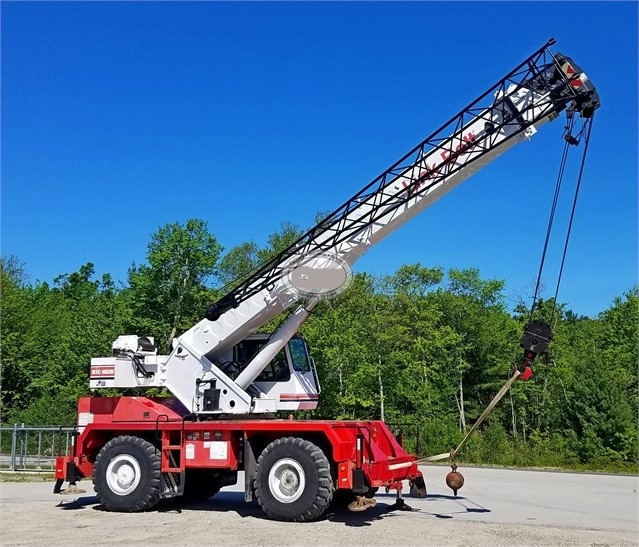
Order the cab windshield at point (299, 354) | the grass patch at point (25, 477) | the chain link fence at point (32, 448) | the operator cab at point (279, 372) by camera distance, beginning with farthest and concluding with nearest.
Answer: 1. the chain link fence at point (32, 448)
2. the grass patch at point (25, 477)
3. the cab windshield at point (299, 354)
4. the operator cab at point (279, 372)

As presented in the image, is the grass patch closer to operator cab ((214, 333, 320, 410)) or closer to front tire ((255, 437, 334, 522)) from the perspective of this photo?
operator cab ((214, 333, 320, 410))

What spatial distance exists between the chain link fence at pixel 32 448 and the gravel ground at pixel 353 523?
27.8ft

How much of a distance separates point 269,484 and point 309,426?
1156 millimetres

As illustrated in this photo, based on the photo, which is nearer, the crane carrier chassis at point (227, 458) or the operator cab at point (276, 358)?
the crane carrier chassis at point (227, 458)

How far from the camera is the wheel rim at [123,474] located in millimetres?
12656

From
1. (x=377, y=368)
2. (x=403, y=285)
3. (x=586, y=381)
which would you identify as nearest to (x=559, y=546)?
(x=586, y=381)

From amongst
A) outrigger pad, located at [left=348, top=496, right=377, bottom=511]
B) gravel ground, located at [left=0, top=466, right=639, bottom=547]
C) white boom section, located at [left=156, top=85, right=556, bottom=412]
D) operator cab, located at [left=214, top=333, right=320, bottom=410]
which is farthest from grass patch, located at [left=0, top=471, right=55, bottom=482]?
outrigger pad, located at [left=348, top=496, right=377, bottom=511]

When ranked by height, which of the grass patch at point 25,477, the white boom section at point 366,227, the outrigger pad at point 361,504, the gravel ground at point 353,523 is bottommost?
the gravel ground at point 353,523

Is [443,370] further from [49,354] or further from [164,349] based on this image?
[49,354]

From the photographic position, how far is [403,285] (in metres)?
50.3

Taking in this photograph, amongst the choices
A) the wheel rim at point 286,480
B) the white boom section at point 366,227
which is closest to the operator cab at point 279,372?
the white boom section at point 366,227

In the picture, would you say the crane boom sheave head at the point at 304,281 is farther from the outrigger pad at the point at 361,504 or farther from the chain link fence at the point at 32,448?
the chain link fence at the point at 32,448

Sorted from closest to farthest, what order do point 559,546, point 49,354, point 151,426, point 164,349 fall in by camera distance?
1. point 559,546
2. point 151,426
3. point 164,349
4. point 49,354

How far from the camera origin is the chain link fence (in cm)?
2411
